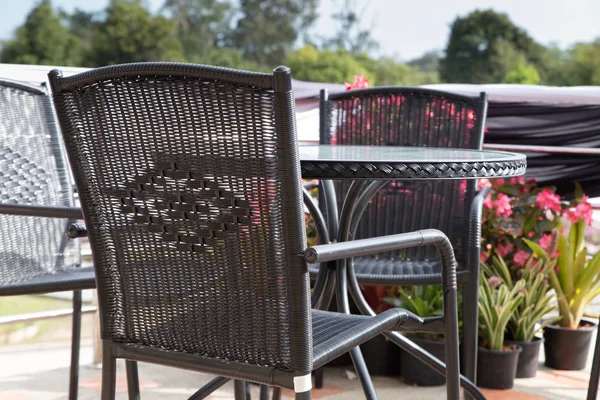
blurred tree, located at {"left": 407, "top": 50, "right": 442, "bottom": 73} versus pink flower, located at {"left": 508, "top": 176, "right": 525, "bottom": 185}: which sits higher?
blurred tree, located at {"left": 407, "top": 50, "right": 442, "bottom": 73}

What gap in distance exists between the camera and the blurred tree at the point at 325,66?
121 feet

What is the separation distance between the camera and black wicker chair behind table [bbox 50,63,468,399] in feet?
3.22

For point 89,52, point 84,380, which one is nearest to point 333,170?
point 84,380

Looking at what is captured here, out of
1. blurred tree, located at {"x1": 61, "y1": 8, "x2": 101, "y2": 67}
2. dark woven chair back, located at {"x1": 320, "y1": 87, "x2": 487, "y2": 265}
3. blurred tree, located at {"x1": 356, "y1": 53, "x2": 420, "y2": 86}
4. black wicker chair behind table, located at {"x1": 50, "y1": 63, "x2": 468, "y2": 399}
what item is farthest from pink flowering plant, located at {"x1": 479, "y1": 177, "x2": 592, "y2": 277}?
blurred tree, located at {"x1": 61, "y1": 8, "x2": 101, "y2": 67}

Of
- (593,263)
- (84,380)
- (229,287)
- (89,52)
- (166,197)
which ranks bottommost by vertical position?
(84,380)

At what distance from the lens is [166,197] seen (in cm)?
106

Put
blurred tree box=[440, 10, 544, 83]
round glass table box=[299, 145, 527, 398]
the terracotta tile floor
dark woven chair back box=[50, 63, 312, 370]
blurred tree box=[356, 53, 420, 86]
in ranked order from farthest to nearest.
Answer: blurred tree box=[440, 10, 544, 83], blurred tree box=[356, 53, 420, 86], the terracotta tile floor, round glass table box=[299, 145, 527, 398], dark woven chair back box=[50, 63, 312, 370]

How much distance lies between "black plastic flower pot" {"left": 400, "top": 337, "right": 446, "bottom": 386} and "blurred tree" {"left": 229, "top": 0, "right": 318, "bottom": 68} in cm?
3880

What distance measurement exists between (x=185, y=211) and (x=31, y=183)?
0.94 metres

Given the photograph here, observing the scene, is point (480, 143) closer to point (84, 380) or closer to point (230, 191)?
point (230, 191)

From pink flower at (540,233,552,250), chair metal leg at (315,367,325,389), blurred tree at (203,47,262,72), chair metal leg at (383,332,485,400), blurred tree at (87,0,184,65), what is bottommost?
chair metal leg at (315,367,325,389)

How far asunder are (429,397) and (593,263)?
2.68 feet

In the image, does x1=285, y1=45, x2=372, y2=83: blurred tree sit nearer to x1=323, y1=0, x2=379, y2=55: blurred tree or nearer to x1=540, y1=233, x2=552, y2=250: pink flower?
x1=323, y1=0, x2=379, y2=55: blurred tree

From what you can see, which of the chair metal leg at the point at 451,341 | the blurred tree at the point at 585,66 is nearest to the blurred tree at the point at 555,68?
the blurred tree at the point at 585,66
